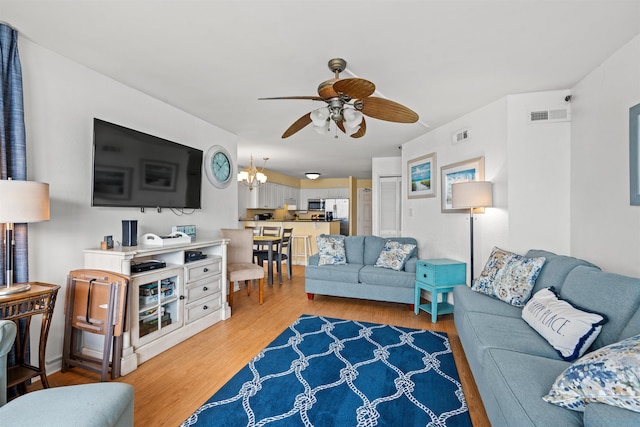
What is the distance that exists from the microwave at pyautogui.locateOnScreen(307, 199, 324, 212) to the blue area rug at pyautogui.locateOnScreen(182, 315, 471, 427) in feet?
23.5

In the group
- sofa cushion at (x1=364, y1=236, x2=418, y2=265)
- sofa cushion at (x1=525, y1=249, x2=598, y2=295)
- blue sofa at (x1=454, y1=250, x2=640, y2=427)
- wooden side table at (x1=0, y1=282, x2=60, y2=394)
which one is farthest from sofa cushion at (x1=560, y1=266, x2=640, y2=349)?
wooden side table at (x1=0, y1=282, x2=60, y2=394)

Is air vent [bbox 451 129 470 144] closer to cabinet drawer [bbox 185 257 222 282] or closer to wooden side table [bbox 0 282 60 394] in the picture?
cabinet drawer [bbox 185 257 222 282]

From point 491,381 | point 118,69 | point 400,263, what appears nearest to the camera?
point 491,381

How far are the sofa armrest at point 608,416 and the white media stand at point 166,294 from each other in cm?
268

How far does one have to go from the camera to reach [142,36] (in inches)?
82.4

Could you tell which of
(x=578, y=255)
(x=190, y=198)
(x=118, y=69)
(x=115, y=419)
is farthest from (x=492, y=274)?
(x=118, y=69)

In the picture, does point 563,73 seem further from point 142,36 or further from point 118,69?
point 118,69

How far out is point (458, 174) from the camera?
3871 mm

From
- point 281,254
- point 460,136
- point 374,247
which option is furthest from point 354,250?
point 460,136

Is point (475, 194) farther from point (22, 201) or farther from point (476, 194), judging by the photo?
point (22, 201)

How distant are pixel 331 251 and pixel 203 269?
6.17 ft

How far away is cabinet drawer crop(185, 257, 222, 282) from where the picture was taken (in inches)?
119

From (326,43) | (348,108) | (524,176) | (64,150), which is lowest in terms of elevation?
(524,176)

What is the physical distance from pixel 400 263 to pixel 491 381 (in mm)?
2516
